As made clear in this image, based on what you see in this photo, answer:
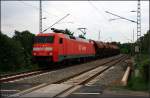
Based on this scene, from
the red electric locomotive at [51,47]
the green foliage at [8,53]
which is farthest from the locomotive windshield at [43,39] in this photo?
the green foliage at [8,53]

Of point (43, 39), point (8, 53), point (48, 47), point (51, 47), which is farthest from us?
point (43, 39)

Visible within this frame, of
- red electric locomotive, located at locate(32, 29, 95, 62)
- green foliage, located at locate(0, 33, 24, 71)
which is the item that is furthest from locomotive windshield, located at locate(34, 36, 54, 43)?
green foliage, located at locate(0, 33, 24, 71)

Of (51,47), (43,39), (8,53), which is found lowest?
(8,53)

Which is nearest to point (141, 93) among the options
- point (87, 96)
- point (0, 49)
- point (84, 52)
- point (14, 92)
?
point (87, 96)

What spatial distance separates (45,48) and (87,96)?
19.1 meters

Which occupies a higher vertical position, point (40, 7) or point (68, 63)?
point (40, 7)

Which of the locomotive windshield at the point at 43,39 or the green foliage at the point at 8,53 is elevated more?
the locomotive windshield at the point at 43,39

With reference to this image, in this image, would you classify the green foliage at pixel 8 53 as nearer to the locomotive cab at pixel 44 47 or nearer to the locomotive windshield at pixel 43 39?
the locomotive cab at pixel 44 47

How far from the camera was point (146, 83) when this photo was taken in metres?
17.8

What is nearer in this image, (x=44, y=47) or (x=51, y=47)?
(x=51, y=47)

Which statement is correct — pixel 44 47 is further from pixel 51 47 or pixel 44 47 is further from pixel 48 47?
pixel 51 47

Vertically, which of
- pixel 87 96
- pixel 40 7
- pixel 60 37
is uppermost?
pixel 40 7

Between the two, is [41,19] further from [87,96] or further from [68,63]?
[87,96]

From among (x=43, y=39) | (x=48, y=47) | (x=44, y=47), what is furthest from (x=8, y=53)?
(x=43, y=39)
